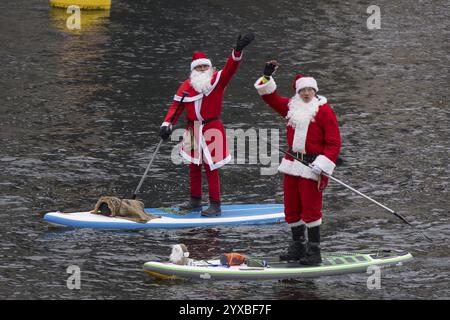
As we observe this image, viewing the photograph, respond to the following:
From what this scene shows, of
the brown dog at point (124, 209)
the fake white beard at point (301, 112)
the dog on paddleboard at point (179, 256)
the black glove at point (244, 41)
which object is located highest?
the black glove at point (244, 41)

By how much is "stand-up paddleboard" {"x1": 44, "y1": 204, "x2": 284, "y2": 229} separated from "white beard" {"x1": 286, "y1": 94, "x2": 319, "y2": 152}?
199cm

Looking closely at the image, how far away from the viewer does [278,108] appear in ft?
37.6

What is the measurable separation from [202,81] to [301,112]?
7.51ft

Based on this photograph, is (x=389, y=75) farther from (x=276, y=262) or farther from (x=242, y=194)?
(x=276, y=262)

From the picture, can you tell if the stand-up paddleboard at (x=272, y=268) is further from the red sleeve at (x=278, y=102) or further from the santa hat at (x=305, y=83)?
the santa hat at (x=305, y=83)

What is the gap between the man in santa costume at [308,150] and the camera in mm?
11039

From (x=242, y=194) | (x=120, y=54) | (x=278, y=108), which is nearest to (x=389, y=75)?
(x=120, y=54)

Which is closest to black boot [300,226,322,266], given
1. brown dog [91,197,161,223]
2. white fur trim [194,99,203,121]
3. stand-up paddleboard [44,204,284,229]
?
stand-up paddleboard [44,204,284,229]

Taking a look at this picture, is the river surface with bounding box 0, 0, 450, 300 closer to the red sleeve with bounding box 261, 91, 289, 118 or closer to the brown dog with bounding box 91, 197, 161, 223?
the brown dog with bounding box 91, 197, 161, 223

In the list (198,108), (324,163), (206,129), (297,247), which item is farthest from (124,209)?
(324,163)

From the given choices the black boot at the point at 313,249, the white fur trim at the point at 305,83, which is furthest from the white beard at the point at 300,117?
the black boot at the point at 313,249

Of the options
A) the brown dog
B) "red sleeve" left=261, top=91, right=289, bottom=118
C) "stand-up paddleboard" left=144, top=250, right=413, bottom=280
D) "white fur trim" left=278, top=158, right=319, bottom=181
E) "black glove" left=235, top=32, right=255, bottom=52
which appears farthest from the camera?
the brown dog

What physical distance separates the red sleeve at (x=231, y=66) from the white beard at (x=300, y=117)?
154 cm

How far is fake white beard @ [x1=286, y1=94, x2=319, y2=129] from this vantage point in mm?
11062
